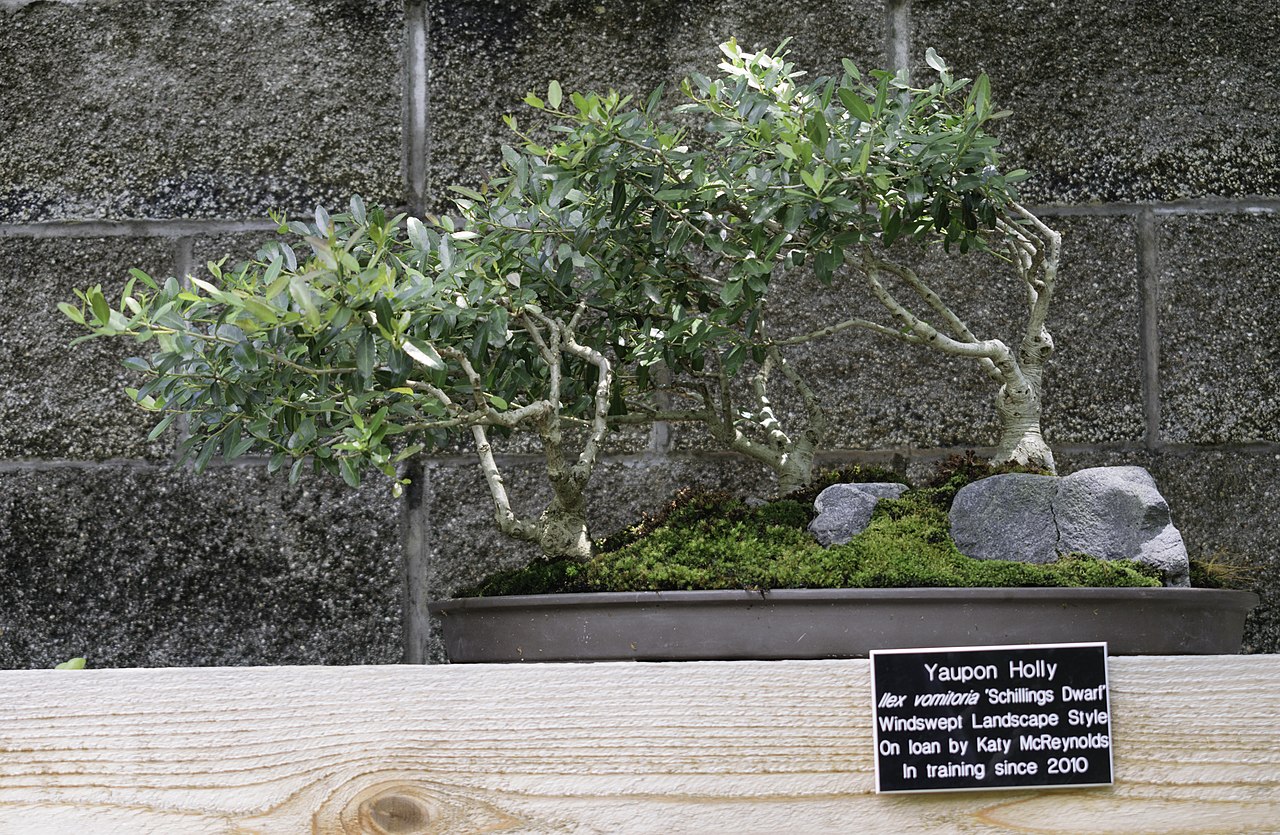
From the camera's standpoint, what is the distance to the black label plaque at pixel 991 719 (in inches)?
29.0

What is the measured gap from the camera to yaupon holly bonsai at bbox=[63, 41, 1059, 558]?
Answer: 30.6 inches

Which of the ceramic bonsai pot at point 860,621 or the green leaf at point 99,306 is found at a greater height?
the green leaf at point 99,306

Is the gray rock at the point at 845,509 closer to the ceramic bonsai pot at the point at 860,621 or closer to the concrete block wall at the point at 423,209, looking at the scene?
the ceramic bonsai pot at the point at 860,621

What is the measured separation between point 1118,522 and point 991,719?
20 cm

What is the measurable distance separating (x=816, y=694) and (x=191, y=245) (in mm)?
980

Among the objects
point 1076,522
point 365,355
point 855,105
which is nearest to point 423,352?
point 365,355

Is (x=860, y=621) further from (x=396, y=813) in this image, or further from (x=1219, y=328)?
(x=1219, y=328)

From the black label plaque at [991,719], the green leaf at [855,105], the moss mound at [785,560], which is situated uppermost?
the green leaf at [855,105]

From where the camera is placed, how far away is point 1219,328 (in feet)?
4.48

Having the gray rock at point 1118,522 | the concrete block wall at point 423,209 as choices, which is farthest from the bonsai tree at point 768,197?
the concrete block wall at point 423,209

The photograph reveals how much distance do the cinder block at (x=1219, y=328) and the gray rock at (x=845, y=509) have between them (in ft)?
1.98

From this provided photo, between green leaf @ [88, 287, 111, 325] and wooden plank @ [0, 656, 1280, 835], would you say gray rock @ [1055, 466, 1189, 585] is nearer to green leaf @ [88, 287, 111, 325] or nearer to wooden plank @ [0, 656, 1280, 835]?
wooden plank @ [0, 656, 1280, 835]

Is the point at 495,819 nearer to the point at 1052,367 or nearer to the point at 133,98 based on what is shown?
the point at 1052,367

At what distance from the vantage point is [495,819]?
740 mm
